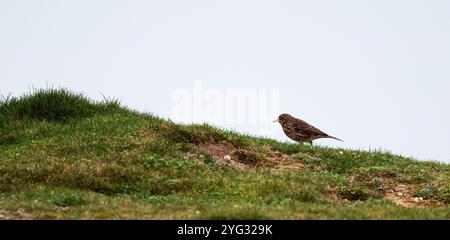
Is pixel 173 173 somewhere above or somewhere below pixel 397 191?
above

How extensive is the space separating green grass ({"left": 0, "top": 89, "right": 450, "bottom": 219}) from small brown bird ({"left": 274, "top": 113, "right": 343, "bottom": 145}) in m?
1.15

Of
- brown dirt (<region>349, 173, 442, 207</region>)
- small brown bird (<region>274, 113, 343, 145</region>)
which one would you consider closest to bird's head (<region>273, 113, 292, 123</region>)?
small brown bird (<region>274, 113, 343, 145</region>)

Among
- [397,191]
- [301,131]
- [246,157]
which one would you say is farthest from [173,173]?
[301,131]

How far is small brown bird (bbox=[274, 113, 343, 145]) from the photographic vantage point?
2586 cm

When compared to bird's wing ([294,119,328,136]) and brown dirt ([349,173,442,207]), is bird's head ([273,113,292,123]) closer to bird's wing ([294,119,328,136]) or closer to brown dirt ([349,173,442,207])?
bird's wing ([294,119,328,136])

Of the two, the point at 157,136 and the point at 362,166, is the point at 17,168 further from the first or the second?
the point at 362,166

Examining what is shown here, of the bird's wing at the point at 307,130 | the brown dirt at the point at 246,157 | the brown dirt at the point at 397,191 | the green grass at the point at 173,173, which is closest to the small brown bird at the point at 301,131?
the bird's wing at the point at 307,130

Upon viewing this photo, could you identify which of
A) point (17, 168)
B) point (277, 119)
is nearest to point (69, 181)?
point (17, 168)

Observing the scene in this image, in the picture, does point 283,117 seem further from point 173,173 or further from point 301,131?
point 173,173

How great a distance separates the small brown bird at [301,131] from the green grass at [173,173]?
1.15m

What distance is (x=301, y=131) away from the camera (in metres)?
25.9

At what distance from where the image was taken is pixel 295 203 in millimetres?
16438

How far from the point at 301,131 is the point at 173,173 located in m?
7.16
